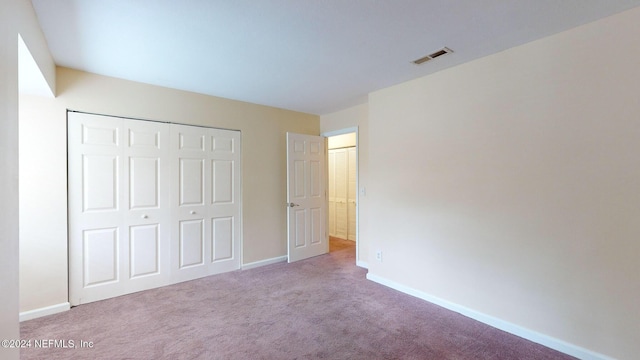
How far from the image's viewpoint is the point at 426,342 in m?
2.24

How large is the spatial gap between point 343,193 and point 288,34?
169 inches

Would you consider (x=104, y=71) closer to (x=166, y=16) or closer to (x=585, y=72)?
(x=166, y=16)

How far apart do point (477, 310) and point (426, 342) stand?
0.75m

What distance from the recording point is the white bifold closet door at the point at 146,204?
9.57ft

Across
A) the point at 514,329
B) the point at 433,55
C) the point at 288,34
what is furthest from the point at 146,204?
the point at 514,329

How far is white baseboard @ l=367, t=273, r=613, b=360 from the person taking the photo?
2.03m

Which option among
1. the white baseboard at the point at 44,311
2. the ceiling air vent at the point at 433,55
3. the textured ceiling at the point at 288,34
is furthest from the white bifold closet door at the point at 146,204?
the ceiling air vent at the point at 433,55

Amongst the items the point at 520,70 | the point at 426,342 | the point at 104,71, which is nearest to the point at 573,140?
the point at 520,70

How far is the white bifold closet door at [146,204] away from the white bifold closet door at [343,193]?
2.71 meters

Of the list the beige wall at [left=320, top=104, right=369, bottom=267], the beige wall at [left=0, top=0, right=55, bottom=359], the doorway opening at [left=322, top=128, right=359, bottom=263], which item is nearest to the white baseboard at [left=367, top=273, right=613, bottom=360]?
the beige wall at [left=320, top=104, right=369, bottom=267]

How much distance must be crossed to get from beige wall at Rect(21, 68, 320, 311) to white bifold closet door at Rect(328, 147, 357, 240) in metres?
1.40

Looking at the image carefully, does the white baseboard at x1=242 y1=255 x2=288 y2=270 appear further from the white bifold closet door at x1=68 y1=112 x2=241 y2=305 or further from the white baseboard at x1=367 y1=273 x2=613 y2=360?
the white baseboard at x1=367 y1=273 x2=613 y2=360

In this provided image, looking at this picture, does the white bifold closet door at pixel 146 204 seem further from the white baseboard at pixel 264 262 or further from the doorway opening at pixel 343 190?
the doorway opening at pixel 343 190

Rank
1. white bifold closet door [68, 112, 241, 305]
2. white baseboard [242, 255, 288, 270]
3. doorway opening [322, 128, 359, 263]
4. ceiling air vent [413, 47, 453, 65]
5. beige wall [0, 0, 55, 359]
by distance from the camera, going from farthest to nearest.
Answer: doorway opening [322, 128, 359, 263] < white baseboard [242, 255, 288, 270] < white bifold closet door [68, 112, 241, 305] < ceiling air vent [413, 47, 453, 65] < beige wall [0, 0, 55, 359]
